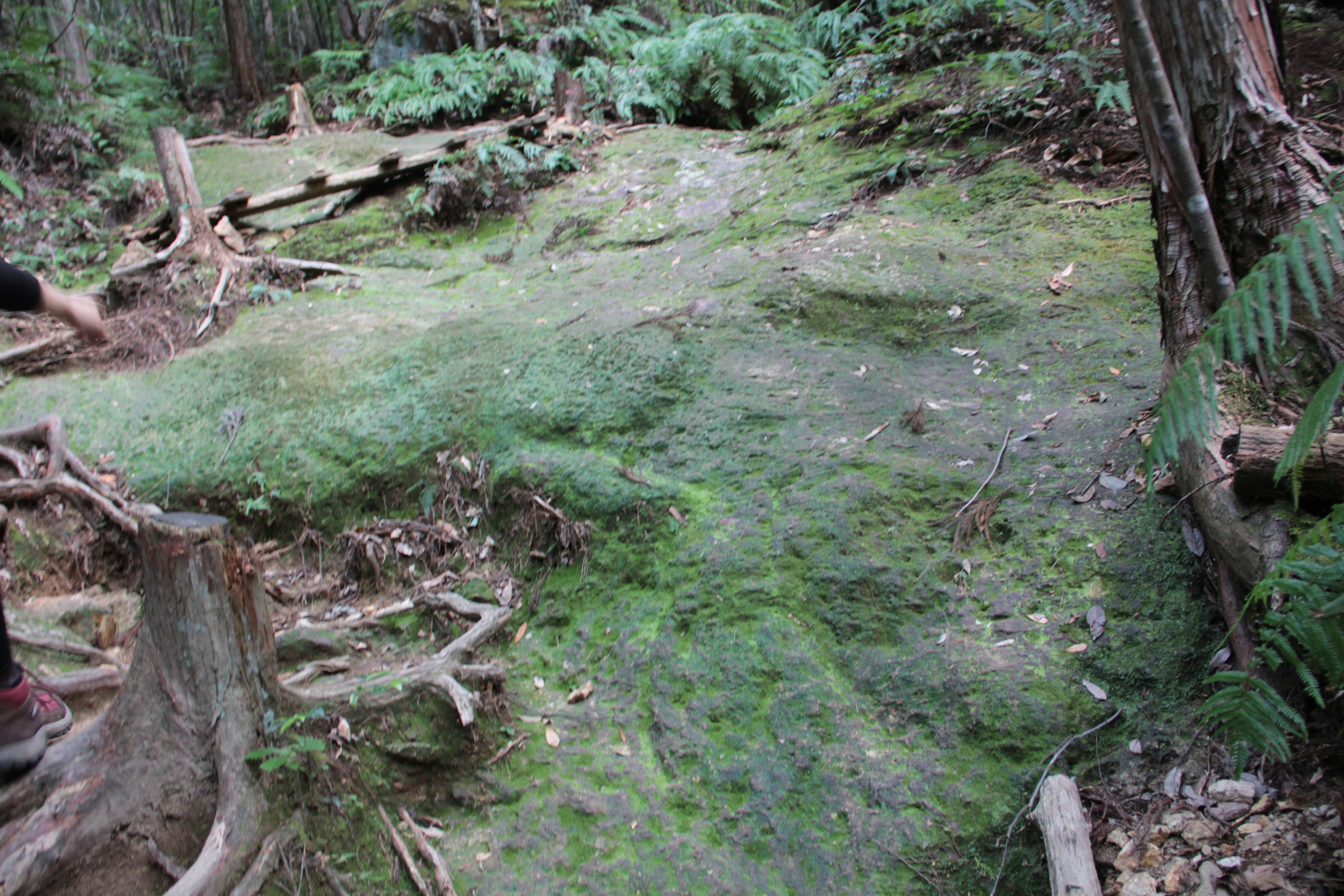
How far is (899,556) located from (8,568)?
4.93m

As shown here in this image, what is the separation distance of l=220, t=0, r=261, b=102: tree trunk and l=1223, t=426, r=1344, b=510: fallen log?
15.2m

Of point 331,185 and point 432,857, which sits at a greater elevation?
point 331,185

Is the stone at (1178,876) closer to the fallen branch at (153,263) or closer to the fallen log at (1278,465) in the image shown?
the fallen log at (1278,465)

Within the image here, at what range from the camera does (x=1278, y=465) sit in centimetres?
198

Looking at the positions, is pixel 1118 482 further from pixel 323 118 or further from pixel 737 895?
pixel 323 118

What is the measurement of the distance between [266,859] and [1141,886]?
273 centimetres

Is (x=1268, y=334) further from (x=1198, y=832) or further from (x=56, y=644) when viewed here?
(x=56, y=644)

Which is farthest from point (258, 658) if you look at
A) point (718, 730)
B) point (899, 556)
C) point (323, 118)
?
point (323, 118)

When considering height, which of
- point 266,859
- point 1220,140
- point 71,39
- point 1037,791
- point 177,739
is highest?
point 71,39

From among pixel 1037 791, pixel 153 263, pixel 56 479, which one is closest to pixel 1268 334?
pixel 1037 791

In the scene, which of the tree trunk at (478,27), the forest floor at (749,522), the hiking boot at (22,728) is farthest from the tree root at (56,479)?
the tree trunk at (478,27)

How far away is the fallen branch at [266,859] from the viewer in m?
2.34

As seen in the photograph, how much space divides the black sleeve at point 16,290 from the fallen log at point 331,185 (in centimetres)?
592

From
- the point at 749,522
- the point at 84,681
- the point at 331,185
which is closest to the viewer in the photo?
the point at 84,681
